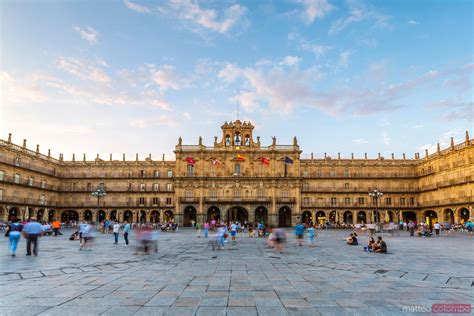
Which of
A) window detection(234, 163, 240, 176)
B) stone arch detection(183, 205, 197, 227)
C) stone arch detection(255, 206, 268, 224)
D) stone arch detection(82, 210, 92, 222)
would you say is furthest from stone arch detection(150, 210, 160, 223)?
stone arch detection(255, 206, 268, 224)

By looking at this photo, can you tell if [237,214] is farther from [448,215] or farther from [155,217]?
[448,215]

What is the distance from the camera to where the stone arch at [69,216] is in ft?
205

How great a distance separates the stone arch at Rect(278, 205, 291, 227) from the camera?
2315 inches

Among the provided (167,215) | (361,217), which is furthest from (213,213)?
(361,217)

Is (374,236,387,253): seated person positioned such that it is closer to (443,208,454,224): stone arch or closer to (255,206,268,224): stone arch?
(443,208,454,224): stone arch

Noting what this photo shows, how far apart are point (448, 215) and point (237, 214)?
1204 inches

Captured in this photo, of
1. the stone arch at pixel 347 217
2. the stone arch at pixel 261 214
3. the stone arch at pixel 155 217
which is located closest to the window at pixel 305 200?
the stone arch at pixel 261 214

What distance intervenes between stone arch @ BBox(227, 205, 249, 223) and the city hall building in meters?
0.16

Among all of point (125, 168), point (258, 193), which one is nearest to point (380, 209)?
point (258, 193)

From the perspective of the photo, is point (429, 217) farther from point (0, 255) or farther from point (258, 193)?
point (0, 255)

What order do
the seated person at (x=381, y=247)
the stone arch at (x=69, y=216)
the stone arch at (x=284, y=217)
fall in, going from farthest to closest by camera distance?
1. the stone arch at (x=69, y=216)
2. the stone arch at (x=284, y=217)
3. the seated person at (x=381, y=247)

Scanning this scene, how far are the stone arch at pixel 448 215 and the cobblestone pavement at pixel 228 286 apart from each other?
4401 centimetres

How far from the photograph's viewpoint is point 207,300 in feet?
23.9

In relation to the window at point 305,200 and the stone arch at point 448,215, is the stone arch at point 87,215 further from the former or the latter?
the stone arch at point 448,215
